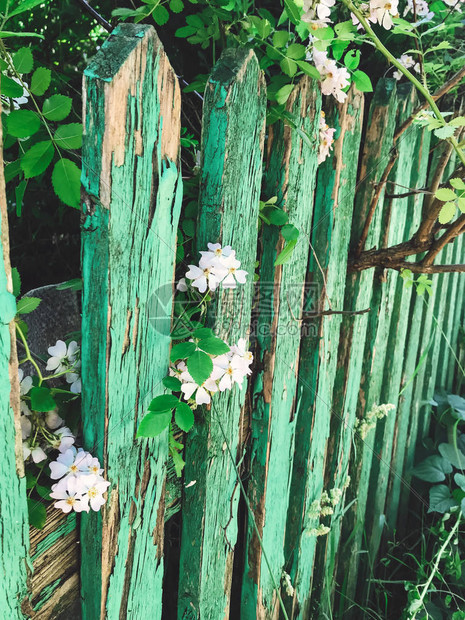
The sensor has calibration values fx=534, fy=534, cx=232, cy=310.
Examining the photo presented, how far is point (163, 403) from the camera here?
994 millimetres

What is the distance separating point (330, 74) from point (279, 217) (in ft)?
1.32

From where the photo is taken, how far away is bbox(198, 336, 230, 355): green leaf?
1001mm

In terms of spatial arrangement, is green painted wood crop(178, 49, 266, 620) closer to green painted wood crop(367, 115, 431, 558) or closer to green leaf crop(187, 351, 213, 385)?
green leaf crop(187, 351, 213, 385)

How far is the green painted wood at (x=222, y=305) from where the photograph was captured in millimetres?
1065

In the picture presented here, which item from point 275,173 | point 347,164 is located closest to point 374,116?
point 347,164

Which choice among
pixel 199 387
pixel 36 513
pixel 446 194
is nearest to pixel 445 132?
pixel 446 194

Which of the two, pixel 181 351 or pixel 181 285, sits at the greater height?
pixel 181 285

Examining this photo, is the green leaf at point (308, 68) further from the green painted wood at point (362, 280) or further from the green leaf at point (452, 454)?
the green leaf at point (452, 454)

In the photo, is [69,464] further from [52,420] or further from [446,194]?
[446,194]

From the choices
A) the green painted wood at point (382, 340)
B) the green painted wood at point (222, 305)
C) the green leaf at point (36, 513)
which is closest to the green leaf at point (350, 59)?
the green painted wood at point (222, 305)

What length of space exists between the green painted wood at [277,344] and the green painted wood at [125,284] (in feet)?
1.34

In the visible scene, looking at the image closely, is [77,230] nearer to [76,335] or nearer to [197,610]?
[76,335]

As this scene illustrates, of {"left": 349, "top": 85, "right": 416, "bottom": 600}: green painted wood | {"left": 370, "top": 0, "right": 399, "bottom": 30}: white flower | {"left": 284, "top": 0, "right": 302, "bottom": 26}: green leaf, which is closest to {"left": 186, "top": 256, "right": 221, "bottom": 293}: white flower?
{"left": 284, "top": 0, "right": 302, "bottom": 26}: green leaf

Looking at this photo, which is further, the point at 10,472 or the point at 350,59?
the point at 350,59
